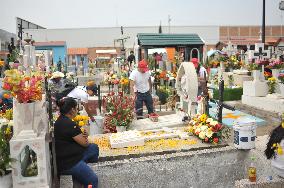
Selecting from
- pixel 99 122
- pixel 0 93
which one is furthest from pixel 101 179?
pixel 0 93

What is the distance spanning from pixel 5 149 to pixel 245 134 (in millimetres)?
3513

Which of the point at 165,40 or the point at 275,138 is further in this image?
the point at 165,40

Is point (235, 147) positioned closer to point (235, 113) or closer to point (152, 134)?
point (152, 134)

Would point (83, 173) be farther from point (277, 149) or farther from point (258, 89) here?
point (258, 89)

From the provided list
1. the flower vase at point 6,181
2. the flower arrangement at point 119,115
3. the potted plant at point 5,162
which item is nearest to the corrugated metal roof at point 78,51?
the flower arrangement at point 119,115

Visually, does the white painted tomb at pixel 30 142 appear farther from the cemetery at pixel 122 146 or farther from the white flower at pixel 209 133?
the white flower at pixel 209 133

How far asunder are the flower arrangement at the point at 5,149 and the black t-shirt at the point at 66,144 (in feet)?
1.99

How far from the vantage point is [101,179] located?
5.17 meters

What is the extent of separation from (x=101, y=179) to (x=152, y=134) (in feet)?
5.44

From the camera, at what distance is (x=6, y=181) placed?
165 inches

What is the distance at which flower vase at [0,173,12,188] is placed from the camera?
4119 millimetres

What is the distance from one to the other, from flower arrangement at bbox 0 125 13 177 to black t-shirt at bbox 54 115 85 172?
605mm

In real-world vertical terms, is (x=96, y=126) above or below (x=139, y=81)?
below

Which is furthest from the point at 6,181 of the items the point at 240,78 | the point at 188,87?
the point at 240,78
